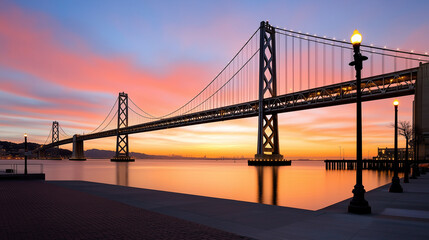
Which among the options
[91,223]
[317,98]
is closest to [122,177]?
[91,223]

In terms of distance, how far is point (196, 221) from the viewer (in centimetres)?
915

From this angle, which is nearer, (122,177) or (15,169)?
(15,169)

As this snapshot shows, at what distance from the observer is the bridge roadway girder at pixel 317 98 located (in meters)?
64.4

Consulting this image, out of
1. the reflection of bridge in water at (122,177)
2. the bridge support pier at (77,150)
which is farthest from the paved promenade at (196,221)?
the bridge support pier at (77,150)

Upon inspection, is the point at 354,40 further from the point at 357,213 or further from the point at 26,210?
the point at 26,210

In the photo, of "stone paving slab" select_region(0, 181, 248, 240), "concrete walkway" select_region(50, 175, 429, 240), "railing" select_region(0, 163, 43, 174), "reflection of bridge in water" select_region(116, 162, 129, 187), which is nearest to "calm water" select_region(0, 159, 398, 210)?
"reflection of bridge in water" select_region(116, 162, 129, 187)

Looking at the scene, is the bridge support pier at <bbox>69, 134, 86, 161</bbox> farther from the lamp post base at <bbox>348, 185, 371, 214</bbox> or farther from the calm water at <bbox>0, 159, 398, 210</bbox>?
the lamp post base at <bbox>348, 185, 371, 214</bbox>

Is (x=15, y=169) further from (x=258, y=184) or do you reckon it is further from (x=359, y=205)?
(x=359, y=205)

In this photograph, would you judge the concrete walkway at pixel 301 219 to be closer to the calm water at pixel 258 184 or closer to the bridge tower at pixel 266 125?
the calm water at pixel 258 184

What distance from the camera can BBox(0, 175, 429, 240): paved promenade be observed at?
7629 mm

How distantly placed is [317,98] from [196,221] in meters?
72.1

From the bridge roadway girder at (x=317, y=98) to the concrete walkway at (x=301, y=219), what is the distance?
190ft

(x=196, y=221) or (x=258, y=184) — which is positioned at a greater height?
(x=196, y=221)

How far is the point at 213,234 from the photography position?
25.1 ft
